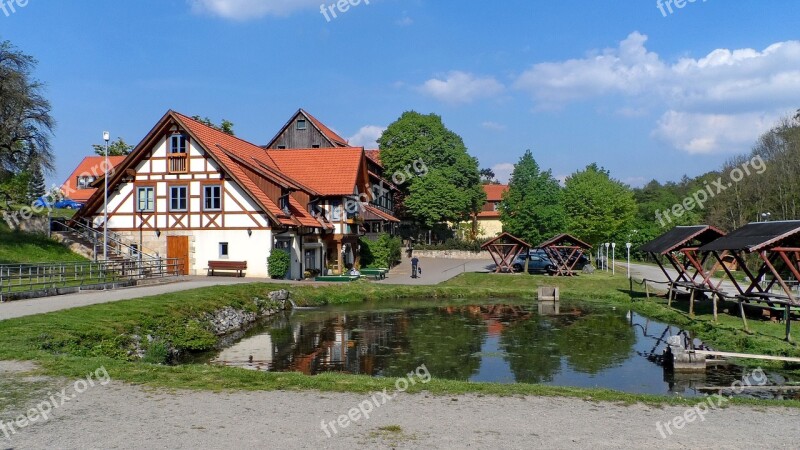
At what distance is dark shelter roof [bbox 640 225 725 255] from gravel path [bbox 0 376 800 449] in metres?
18.7

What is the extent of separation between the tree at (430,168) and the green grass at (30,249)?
3484cm

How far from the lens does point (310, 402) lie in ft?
34.1

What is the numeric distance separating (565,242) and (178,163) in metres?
29.0

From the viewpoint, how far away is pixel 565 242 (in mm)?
45469

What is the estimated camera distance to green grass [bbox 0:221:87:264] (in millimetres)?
32156

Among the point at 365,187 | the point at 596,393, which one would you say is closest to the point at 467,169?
the point at 365,187

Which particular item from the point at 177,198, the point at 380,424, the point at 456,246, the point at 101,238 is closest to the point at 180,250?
the point at 177,198

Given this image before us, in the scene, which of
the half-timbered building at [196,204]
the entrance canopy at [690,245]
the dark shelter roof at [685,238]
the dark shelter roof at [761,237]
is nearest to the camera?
the dark shelter roof at [761,237]

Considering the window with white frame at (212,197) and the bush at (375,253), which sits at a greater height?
the window with white frame at (212,197)

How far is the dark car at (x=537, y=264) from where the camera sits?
45.1 metres

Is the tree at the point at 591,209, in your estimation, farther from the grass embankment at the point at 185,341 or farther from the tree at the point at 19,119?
the tree at the point at 19,119

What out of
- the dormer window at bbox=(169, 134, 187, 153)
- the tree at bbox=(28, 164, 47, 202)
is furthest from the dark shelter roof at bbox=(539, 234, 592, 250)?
the tree at bbox=(28, 164, 47, 202)

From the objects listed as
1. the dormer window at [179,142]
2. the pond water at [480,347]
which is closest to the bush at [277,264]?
the pond water at [480,347]

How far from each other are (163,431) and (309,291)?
23.4m
